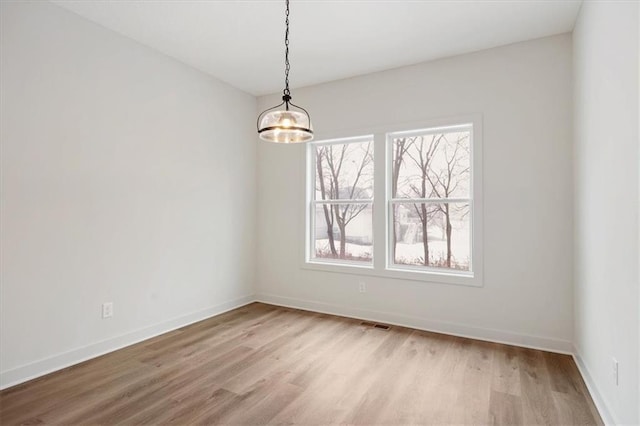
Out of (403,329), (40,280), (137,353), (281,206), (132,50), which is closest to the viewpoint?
(40,280)

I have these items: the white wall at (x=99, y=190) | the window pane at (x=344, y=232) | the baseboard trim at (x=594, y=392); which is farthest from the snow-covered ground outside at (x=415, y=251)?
the white wall at (x=99, y=190)

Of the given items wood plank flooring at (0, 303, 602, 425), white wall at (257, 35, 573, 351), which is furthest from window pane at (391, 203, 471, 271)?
wood plank flooring at (0, 303, 602, 425)

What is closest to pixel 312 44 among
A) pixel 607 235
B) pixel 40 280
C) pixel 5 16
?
pixel 5 16

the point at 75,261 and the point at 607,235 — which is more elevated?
the point at 607,235

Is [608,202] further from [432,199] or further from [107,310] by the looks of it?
[107,310]

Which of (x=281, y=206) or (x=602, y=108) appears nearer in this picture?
(x=602, y=108)

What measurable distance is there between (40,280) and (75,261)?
0.27 m

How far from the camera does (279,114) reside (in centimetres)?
234

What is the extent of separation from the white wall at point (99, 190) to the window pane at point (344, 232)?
122 centimetres

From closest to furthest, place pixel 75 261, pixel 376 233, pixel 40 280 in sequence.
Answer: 1. pixel 40 280
2. pixel 75 261
3. pixel 376 233

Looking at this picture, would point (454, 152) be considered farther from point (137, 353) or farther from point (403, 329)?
point (137, 353)

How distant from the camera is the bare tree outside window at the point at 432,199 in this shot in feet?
12.0

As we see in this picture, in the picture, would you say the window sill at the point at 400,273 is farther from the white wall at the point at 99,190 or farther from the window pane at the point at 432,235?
the white wall at the point at 99,190

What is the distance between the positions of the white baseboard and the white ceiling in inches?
111
